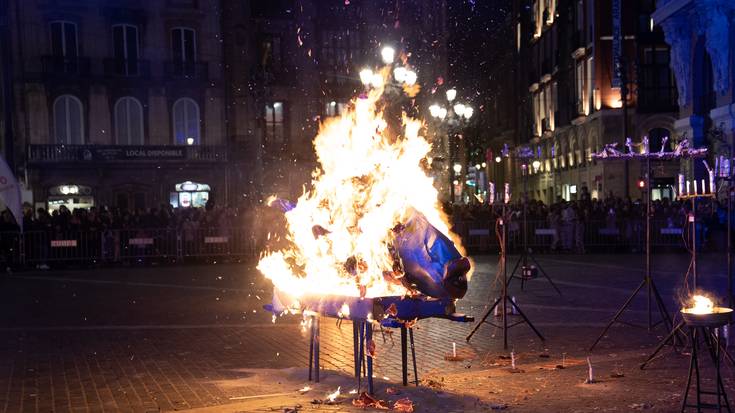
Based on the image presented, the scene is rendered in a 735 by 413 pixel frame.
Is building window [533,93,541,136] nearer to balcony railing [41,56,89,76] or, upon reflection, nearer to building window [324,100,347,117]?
building window [324,100,347,117]

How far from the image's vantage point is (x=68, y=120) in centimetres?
3797

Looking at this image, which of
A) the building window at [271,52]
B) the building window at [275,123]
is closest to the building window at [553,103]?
the building window at [275,123]

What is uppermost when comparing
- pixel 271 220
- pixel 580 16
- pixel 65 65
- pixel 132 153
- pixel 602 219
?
pixel 580 16

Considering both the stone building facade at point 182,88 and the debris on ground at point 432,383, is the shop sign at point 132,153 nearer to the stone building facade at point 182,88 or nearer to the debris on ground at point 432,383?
the stone building facade at point 182,88

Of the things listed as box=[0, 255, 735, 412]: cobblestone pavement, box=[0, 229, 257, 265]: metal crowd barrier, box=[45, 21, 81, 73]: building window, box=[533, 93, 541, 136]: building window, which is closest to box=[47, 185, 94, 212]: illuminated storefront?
box=[45, 21, 81, 73]: building window

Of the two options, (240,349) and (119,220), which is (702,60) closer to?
(119,220)

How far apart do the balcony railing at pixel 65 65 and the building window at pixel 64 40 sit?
0.22 meters

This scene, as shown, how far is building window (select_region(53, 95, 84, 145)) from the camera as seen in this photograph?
37.8m

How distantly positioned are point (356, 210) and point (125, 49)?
34.7 meters

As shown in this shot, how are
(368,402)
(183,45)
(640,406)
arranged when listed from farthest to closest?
1. (183,45)
2. (368,402)
3. (640,406)

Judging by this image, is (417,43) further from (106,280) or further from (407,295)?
(407,295)

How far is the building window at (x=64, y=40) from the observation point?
37.5m

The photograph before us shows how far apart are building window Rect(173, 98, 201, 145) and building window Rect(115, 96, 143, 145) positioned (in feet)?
5.89

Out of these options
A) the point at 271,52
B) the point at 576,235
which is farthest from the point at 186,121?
the point at 576,235
